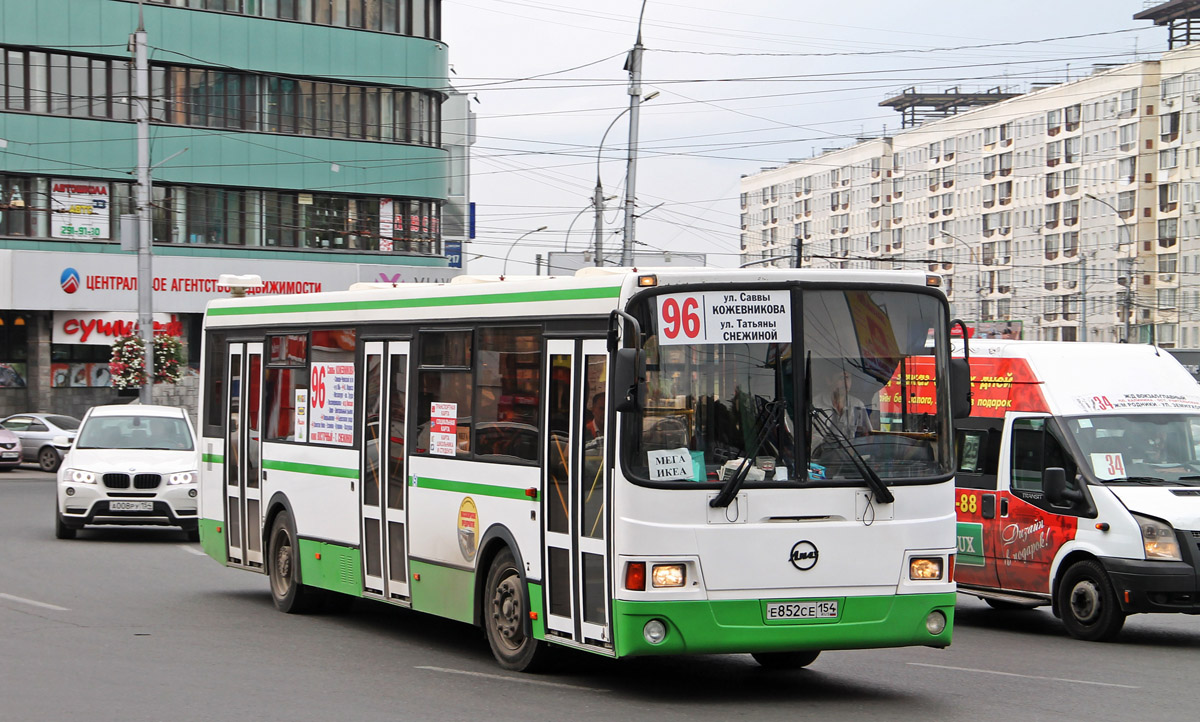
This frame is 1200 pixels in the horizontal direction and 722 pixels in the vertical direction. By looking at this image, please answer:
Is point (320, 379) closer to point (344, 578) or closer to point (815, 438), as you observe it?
point (344, 578)

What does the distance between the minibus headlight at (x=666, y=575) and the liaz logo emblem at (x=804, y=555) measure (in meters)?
0.68

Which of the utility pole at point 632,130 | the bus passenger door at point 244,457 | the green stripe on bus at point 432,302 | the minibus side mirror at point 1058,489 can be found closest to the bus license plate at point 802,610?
the green stripe on bus at point 432,302

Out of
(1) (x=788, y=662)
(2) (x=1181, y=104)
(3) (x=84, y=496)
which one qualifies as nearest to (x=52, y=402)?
(3) (x=84, y=496)

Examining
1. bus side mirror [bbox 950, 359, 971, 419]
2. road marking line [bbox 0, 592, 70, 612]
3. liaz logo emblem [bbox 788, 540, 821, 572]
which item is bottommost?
road marking line [bbox 0, 592, 70, 612]

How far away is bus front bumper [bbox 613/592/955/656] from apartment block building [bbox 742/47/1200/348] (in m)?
77.0

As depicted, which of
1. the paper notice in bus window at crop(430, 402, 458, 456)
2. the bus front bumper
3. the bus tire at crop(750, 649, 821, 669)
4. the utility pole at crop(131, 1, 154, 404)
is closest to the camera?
the bus front bumper

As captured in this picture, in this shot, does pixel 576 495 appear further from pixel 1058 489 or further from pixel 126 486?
pixel 126 486

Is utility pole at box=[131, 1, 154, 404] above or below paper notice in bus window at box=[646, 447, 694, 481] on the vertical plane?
above

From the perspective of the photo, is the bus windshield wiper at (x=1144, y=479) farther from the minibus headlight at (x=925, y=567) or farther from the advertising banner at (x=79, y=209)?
the advertising banner at (x=79, y=209)

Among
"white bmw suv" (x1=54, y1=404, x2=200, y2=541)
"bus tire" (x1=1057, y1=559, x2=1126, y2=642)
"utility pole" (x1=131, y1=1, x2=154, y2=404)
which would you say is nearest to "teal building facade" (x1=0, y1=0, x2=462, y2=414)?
"utility pole" (x1=131, y1=1, x2=154, y2=404)

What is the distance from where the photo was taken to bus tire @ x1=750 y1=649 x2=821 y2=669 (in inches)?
439

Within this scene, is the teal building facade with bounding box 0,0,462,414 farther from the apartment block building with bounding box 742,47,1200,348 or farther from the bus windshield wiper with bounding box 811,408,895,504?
the bus windshield wiper with bounding box 811,408,895,504

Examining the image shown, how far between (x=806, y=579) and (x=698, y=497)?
32.1 inches

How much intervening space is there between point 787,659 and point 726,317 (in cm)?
285
